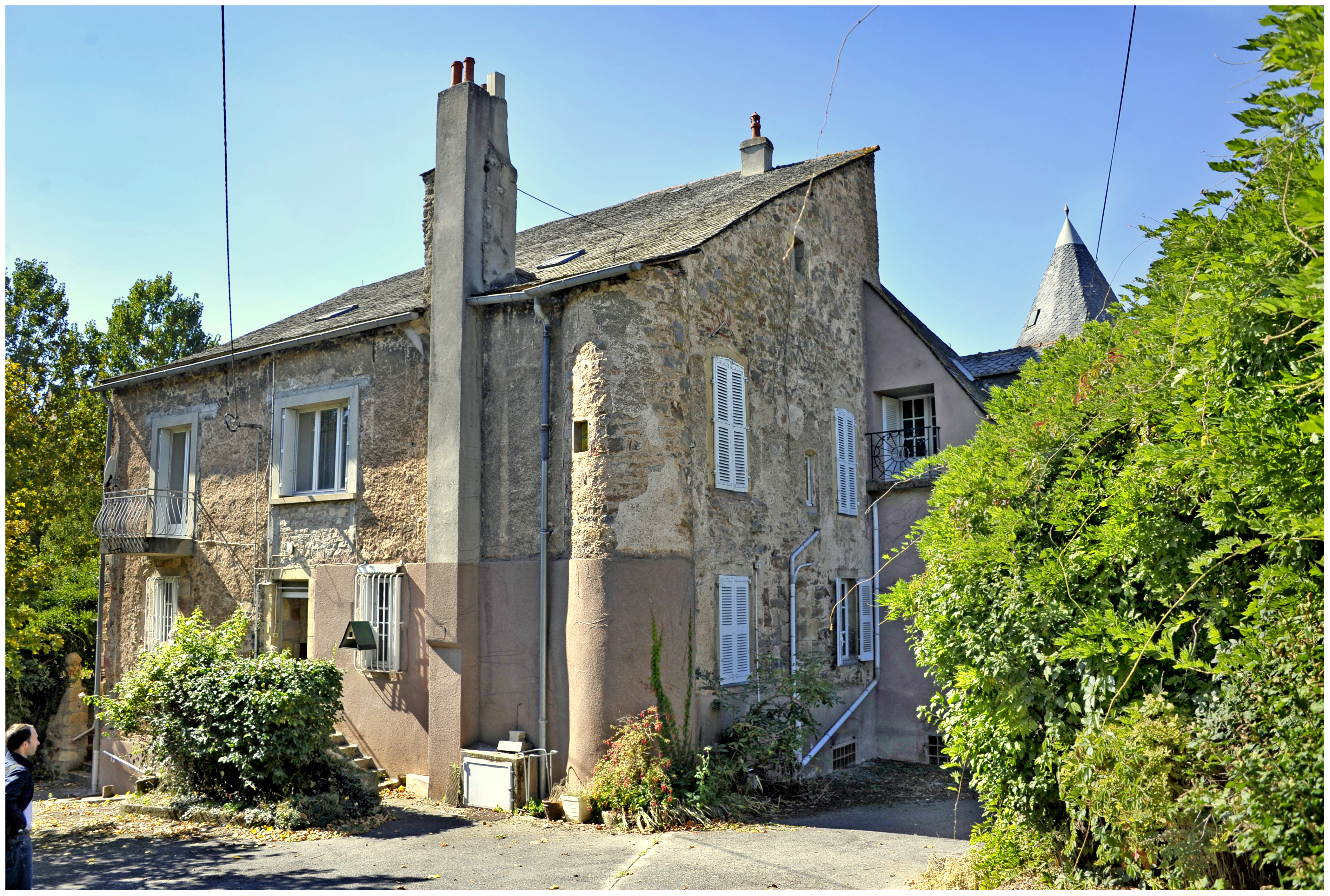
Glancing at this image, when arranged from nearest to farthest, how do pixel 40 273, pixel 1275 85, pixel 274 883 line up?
pixel 1275 85, pixel 274 883, pixel 40 273

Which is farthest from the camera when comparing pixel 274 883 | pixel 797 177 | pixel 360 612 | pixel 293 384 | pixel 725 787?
pixel 797 177

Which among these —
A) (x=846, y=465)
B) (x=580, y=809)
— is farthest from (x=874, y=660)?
(x=580, y=809)

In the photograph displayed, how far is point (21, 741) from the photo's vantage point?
241 inches

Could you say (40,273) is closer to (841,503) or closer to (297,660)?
(297,660)

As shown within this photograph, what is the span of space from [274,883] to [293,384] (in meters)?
7.44

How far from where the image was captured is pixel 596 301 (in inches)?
412

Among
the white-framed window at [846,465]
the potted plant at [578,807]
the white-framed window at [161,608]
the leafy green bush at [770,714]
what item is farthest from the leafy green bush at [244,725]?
the white-framed window at [846,465]

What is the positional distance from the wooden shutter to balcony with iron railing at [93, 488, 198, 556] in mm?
8183

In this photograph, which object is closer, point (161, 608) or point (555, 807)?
point (555, 807)

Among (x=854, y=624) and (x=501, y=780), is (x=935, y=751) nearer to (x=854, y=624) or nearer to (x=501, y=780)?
(x=854, y=624)

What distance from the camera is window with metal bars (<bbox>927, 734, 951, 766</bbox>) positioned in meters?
13.4

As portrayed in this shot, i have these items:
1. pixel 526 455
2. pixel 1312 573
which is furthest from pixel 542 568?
pixel 1312 573

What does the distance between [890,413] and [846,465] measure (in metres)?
1.79

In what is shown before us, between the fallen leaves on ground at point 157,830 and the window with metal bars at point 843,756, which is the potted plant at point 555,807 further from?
the window with metal bars at point 843,756
